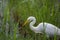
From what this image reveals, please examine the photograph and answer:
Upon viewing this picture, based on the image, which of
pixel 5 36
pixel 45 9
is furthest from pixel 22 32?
pixel 5 36

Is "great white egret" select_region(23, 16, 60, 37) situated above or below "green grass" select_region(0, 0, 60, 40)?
below

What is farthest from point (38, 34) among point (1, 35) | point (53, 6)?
point (1, 35)

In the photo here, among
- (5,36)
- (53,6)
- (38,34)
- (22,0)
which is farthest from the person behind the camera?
(22,0)

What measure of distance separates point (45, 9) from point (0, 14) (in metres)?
0.76

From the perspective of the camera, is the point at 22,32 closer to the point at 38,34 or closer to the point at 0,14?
the point at 38,34

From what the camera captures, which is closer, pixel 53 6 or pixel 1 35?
pixel 1 35

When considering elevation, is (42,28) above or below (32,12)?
below

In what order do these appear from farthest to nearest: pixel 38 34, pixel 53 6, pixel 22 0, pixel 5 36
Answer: pixel 22 0, pixel 53 6, pixel 38 34, pixel 5 36

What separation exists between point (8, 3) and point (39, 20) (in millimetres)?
622

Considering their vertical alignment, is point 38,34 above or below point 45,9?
below

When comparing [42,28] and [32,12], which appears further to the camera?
[32,12]

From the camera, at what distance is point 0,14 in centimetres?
428

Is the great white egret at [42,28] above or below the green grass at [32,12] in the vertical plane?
below

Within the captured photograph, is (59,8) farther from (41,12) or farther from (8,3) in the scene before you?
(8,3)
